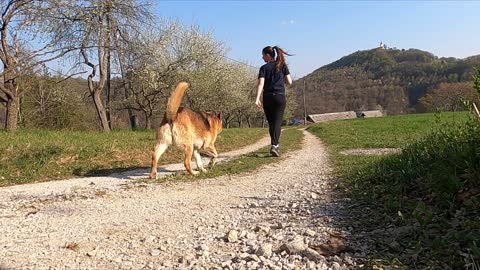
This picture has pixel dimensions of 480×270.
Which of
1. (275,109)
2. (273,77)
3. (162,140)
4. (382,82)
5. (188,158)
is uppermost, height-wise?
(382,82)

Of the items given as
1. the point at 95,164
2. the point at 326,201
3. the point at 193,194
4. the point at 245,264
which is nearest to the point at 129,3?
the point at 95,164

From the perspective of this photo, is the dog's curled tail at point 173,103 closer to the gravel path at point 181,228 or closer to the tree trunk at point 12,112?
the gravel path at point 181,228

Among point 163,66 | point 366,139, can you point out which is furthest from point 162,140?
point 163,66

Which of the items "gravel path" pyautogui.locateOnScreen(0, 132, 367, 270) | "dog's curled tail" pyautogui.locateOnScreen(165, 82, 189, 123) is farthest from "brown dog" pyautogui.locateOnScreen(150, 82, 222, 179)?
"gravel path" pyautogui.locateOnScreen(0, 132, 367, 270)

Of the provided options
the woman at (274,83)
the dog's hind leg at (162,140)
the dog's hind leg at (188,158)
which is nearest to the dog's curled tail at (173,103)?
the dog's hind leg at (162,140)

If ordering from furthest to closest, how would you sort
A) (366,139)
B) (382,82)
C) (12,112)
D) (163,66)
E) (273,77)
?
(382,82) → (163,66) → (12,112) → (366,139) → (273,77)

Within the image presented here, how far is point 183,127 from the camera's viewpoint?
6730 mm

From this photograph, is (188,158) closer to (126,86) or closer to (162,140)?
(162,140)

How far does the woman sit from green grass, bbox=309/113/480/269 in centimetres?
368

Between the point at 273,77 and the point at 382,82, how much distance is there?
10188 centimetres

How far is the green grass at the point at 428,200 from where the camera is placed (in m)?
2.43

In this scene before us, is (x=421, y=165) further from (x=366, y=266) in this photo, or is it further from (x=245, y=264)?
(x=245, y=264)

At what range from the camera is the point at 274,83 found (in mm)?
8789

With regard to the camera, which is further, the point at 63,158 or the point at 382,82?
the point at 382,82
